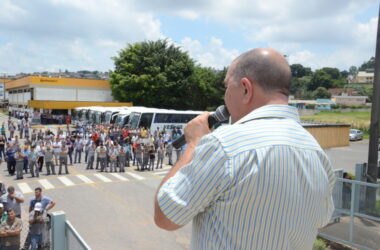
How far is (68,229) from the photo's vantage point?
3.20 meters

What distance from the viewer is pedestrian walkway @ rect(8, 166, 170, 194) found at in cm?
1406

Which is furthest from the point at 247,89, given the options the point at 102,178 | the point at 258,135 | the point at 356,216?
the point at 102,178

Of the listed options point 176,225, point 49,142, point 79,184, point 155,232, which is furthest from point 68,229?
point 49,142

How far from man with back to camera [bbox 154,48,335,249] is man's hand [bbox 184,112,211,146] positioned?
0.08 metres

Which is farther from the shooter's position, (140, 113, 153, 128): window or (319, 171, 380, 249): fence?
(140, 113, 153, 128): window

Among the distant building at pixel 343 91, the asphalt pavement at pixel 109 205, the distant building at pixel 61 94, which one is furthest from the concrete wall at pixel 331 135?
the distant building at pixel 343 91

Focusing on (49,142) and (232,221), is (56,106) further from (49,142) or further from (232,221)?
(232,221)

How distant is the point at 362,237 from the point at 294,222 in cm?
692

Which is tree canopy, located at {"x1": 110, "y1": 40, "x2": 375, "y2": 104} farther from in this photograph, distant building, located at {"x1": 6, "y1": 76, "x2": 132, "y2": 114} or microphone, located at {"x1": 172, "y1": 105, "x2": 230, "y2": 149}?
microphone, located at {"x1": 172, "y1": 105, "x2": 230, "y2": 149}

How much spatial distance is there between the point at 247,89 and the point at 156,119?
29923 millimetres

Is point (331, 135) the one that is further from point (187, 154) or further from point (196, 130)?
point (187, 154)

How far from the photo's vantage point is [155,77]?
148 ft

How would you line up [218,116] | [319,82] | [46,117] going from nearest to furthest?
[218,116] → [46,117] → [319,82]

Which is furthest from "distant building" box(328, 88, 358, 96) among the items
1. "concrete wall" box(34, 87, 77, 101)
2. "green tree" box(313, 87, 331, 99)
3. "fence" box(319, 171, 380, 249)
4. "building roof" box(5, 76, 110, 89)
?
"fence" box(319, 171, 380, 249)
